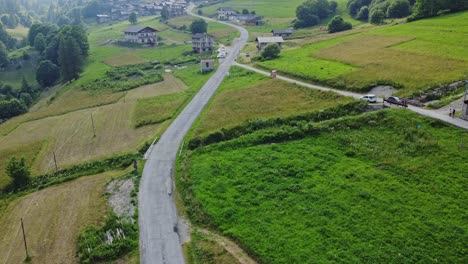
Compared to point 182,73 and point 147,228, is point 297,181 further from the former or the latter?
point 182,73

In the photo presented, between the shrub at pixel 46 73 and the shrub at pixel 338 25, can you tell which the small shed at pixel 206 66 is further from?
the shrub at pixel 46 73

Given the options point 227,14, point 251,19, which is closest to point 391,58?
point 251,19

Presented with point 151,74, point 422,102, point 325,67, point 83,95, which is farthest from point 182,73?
point 422,102

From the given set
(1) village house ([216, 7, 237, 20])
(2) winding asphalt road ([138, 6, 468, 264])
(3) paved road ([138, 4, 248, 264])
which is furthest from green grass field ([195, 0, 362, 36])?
(3) paved road ([138, 4, 248, 264])

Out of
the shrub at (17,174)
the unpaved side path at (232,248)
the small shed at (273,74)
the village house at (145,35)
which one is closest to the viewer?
the unpaved side path at (232,248)

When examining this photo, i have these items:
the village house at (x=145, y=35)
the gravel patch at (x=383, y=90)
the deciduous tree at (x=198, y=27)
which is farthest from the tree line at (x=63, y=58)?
the gravel patch at (x=383, y=90)

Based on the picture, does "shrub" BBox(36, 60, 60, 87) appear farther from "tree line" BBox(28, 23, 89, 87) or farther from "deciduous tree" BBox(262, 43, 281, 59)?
"deciduous tree" BBox(262, 43, 281, 59)
